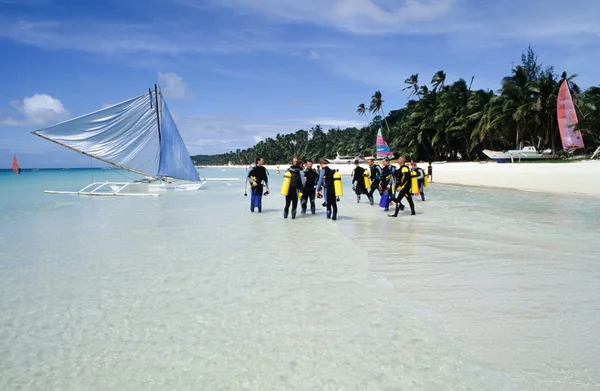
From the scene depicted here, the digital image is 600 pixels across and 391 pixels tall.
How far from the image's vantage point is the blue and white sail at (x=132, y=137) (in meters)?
19.8

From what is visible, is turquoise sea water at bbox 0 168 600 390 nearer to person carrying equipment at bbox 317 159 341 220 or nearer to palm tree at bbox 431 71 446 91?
person carrying equipment at bbox 317 159 341 220

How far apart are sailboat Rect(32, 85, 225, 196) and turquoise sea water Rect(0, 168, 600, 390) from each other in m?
12.1

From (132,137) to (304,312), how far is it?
20.0 meters

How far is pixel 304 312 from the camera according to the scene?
445 cm

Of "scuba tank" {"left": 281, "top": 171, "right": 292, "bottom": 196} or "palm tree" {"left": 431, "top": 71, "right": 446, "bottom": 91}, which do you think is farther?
"palm tree" {"left": 431, "top": 71, "right": 446, "bottom": 91}

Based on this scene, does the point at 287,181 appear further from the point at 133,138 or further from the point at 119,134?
the point at 133,138

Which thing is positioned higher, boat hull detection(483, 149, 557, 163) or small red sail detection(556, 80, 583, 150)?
small red sail detection(556, 80, 583, 150)

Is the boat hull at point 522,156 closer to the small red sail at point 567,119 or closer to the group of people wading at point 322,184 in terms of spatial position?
the small red sail at point 567,119

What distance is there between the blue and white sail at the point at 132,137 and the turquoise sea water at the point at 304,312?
12.1 meters

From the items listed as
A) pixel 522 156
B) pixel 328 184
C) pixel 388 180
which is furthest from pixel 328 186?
pixel 522 156

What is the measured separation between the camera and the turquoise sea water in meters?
3.18

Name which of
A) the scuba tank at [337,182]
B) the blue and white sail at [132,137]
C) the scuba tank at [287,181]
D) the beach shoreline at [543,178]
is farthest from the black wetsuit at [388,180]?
the blue and white sail at [132,137]

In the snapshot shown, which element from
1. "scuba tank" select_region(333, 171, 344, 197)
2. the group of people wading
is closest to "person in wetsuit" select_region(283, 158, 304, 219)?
the group of people wading

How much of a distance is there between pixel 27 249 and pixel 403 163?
911cm
